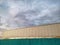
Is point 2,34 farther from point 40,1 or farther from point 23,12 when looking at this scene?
point 40,1

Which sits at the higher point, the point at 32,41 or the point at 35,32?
the point at 35,32

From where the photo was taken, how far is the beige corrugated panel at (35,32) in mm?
2752

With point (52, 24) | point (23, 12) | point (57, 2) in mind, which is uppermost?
point (57, 2)

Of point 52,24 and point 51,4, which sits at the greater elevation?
point 51,4

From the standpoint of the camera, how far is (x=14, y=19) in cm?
290

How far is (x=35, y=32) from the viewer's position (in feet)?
9.21

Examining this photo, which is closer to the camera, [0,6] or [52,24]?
[52,24]

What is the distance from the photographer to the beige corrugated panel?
2752 mm

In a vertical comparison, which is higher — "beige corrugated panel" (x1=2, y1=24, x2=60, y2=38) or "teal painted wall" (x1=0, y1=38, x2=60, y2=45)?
"beige corrugated panel" (x1=2, y1=24, x2=60, y2=38)

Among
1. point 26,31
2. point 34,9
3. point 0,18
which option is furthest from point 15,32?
point 34,9

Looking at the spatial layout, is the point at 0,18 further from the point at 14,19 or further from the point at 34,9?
the point at 34,9

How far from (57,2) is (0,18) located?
1.26 m

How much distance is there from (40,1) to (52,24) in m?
0.54

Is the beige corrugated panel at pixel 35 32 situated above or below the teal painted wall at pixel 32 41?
above
